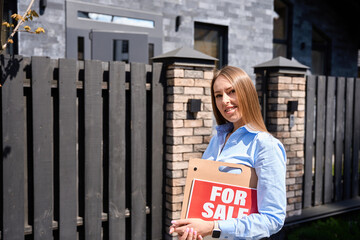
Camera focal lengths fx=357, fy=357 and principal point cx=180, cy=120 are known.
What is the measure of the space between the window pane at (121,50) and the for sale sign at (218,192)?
532cm

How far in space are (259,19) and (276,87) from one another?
4926 millimetres

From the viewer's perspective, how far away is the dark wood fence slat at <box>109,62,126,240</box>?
345cm

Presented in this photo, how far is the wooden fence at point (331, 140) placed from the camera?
192 inches

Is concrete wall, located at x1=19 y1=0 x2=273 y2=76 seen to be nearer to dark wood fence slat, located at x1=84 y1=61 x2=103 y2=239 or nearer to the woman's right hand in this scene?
dark wood fence slat, located at x1=84 y1=61 x2=103 y2=239

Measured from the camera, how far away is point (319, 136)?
499 centimetres

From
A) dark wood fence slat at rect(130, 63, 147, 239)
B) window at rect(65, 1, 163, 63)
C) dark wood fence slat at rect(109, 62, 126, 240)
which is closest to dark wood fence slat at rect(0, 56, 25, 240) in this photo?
dark wood fence slat at rect(109, 62, 126, 240)

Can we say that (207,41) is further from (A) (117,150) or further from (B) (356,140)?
(A) (117,150)

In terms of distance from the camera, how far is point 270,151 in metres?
1.63

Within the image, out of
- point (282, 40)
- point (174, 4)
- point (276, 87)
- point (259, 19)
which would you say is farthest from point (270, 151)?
point (282, 40)

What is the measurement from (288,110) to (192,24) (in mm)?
3986

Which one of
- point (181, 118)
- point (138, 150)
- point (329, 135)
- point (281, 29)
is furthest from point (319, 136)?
point (281, 29)

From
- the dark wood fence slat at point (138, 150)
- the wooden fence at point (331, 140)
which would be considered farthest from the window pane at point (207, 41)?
the dark wood fence slat at point (138, 150)

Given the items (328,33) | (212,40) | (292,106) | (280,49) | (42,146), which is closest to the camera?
(42,146)

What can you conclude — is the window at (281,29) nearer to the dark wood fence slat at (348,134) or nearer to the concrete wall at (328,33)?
the concrete wall at (328,33)
